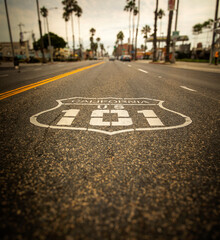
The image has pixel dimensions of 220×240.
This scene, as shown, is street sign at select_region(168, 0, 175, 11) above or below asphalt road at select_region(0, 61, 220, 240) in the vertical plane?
above

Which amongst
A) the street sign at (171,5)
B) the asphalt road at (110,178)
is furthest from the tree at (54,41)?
the asphalt road at (110,178)

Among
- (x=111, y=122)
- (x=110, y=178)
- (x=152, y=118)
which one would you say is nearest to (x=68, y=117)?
(x=111, y=122)

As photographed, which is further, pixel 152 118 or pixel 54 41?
pixel 54 41

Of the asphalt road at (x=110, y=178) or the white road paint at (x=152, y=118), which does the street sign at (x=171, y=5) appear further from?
the asphalt road at (x=110, y=178)

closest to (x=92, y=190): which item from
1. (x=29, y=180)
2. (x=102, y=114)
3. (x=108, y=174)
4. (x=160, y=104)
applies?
(x=108, y=174)

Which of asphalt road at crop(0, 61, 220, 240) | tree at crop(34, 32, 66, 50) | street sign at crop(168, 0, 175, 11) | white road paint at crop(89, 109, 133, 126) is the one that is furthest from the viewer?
tree at crop(34, 32, 66, 50)

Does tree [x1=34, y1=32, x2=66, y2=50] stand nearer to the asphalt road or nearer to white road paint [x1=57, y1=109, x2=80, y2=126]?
white road paint [x1=57, y1=109, x2=80, y2=126]

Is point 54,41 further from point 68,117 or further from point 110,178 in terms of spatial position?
point 110,178

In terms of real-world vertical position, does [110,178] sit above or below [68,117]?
below

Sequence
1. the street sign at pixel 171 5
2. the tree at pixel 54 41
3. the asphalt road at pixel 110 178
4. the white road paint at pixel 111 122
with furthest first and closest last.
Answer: the tree at pixel 54 41
the street sign at pixel 171 5
the white road paint at pixel 111 122
the asphalt road at pixel 110 178

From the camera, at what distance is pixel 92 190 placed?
1.00 m

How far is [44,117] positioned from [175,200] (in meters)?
2.01

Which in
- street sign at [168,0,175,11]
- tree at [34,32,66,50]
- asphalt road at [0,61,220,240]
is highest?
tree at [34,32,66,50]

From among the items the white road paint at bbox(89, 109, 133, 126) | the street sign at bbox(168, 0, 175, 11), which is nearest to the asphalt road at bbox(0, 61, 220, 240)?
the white road paint at bbox(89, 109, 133, 126)
